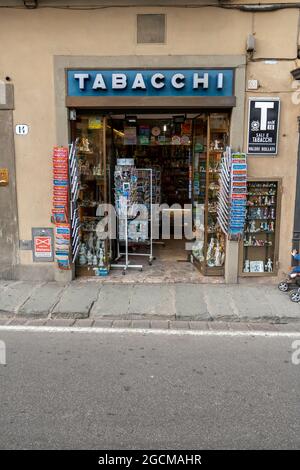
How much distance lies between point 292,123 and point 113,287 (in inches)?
156

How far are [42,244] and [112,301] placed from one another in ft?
5.90

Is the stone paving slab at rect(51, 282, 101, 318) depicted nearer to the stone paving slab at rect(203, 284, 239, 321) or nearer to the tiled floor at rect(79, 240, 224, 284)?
the tiled floor at rect(79, 240, 224, 284)

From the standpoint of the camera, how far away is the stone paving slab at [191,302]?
5.46m

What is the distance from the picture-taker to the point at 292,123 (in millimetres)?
6480

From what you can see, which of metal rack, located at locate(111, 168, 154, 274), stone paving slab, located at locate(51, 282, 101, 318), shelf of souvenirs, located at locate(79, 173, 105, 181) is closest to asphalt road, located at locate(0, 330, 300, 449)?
stone paving slab, located at locate(51, 282, 101, 318)

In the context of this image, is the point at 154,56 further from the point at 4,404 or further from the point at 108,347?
the point at 4,404

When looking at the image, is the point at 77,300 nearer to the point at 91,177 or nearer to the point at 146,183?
the point at 91,177

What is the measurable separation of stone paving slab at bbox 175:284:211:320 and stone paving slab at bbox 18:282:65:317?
1.83 metres

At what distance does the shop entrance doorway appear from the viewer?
6945mm

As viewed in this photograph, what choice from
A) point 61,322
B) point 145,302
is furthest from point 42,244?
point 145,302

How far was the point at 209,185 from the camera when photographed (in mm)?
6992

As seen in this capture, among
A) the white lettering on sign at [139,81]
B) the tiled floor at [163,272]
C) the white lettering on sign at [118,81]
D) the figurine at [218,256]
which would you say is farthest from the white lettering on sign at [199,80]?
the tiled floor at [163,272]

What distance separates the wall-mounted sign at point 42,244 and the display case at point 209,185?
8.88 feet
